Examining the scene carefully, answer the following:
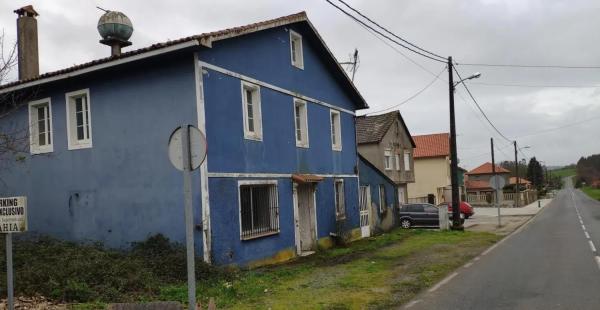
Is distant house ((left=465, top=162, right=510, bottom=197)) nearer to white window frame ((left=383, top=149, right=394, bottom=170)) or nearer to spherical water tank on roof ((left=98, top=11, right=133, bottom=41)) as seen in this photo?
white window frame ((left=383, top=149, right=394, bottom=170))

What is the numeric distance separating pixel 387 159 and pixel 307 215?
20.8m

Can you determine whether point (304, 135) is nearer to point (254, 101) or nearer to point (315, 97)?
point (315, 97)

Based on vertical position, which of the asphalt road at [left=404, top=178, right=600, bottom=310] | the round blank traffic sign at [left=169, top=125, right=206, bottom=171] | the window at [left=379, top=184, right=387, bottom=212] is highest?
the round blank traffic sign at [left=169, top=125, right=206, bottom=171]

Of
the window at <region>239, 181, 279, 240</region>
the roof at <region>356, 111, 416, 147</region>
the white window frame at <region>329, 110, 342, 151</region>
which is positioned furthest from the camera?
the roof at <region>356, 111, 416, 147</region>

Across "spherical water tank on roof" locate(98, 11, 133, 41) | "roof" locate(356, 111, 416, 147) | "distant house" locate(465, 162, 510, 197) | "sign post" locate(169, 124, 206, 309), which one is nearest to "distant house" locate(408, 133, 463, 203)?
"roof" locate(356, 111, 416, 147)

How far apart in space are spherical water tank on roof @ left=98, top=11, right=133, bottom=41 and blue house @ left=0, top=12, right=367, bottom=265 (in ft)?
6.03

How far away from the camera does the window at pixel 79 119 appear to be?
13.7 m

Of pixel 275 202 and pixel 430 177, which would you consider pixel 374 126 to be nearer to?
pixel 430 177

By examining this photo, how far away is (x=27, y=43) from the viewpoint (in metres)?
16.9

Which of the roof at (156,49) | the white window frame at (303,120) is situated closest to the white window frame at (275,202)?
the white window frame at (303,120)

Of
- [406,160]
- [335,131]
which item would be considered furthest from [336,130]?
[406,160]

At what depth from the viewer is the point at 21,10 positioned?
1706cm

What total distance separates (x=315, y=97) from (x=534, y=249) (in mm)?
8317

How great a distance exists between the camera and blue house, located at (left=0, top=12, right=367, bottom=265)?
12.2 metres
